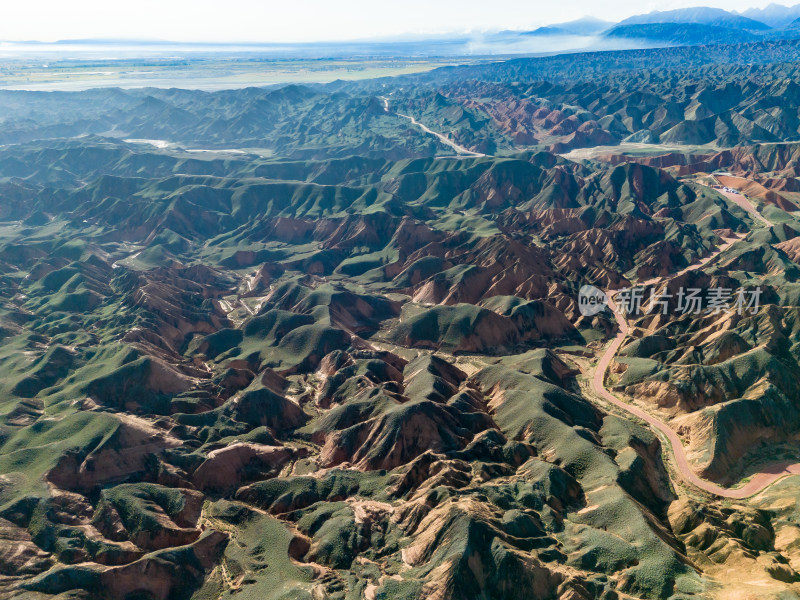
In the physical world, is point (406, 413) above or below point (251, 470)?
above

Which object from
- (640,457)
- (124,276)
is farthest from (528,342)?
(124,276)

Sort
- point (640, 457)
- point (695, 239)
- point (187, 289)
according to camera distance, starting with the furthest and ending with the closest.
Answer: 1. point (695, 239)
2. point (187, 289)
3. point (640, 457)

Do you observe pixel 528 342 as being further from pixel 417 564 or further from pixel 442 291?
pixel 417 564

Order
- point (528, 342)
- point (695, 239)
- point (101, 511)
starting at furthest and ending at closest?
point (695, 239) → point (528, 342) → point (101, 511)

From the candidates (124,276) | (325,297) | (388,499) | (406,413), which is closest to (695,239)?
(325,297)

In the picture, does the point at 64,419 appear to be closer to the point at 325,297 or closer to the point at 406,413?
the point at 406,413

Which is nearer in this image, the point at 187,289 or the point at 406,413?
the point at 406,413

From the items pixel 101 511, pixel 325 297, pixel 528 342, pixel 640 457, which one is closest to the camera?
pixel 101 511

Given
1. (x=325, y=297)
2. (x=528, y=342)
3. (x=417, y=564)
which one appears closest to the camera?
(x=417, y=564)

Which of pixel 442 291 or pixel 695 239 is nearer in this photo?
pixel 442 291
